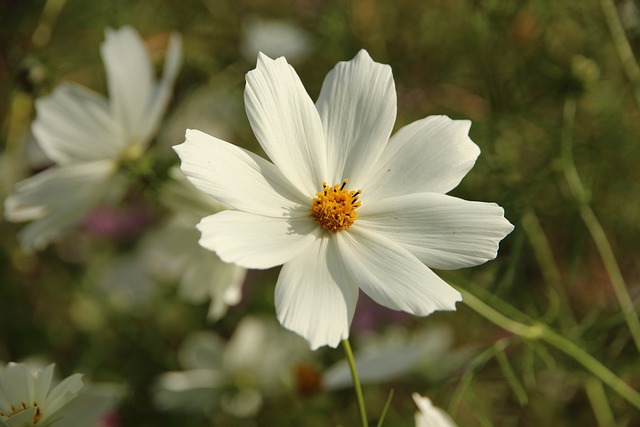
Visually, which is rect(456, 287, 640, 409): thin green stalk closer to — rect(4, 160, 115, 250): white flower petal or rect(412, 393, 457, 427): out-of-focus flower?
rect(412, 393, 457, 427): out-of-focus flower

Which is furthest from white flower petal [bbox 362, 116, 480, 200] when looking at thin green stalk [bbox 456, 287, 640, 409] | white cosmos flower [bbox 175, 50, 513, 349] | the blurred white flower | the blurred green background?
the blurred white flower

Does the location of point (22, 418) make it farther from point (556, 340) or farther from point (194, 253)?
point (556, 340)

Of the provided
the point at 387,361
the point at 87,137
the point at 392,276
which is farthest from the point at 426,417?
the point at 87,137

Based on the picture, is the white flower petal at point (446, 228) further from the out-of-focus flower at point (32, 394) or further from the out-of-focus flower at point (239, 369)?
the out-of-focus flower at point (239, 369)

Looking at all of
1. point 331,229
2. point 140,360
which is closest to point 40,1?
point 140,360

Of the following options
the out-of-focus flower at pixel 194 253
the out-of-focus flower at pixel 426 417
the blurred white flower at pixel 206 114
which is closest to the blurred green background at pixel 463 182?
the blurred white flower at pixel 206 114

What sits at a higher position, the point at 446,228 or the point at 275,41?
the point at 275,41

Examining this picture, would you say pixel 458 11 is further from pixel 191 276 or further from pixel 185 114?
pixel 191 276
